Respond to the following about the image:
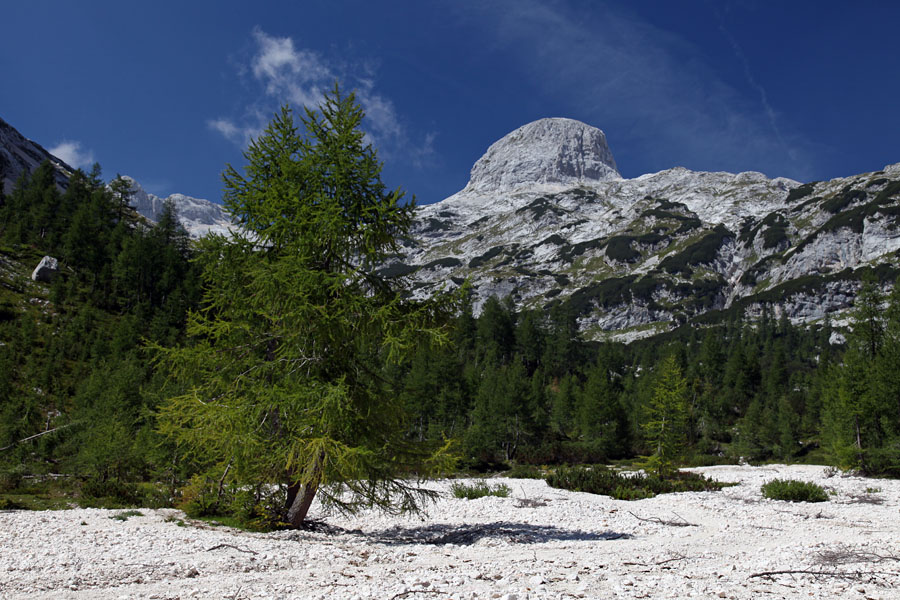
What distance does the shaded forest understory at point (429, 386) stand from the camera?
27500 millimetres

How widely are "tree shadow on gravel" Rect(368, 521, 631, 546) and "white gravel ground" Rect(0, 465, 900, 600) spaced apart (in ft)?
0.16

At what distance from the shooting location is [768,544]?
1041 centimetres

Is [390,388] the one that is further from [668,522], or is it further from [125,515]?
[668,522]

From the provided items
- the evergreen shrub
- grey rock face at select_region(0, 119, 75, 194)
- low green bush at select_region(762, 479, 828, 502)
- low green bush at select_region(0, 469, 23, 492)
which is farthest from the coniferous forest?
grey rock face at select_region(0, 119, 75, 194)

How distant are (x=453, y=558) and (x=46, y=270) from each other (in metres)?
80.4

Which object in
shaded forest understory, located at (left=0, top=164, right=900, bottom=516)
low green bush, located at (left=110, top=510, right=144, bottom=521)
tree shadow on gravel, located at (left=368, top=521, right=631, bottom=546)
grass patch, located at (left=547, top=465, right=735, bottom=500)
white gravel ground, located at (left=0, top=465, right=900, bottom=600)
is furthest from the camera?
shaded forest understory, located at (left=0, top=164, right=900, bottom=516)

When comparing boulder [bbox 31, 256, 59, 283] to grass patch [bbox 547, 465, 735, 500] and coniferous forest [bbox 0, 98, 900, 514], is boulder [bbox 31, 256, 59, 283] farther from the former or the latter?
grass patch [bbox 547, 465, 735, 500]

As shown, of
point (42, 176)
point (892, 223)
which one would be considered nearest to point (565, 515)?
point (42, 176)

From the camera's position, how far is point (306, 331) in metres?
11.3

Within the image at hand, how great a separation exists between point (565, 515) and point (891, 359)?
3518 cm

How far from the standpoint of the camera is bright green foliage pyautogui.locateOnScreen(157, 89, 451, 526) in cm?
1072

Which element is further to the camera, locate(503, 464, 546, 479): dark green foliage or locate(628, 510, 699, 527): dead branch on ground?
locate(503, 464, 546, 479): dark green foliage

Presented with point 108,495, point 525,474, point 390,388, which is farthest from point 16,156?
point 390,388

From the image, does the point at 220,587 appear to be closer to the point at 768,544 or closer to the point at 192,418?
the point at 192,418
